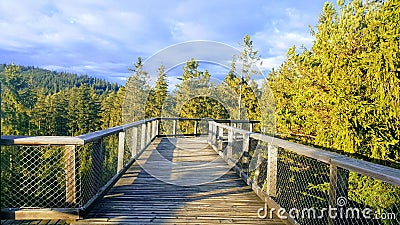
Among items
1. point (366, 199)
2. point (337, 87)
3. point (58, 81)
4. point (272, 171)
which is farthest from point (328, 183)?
point (58, 81)

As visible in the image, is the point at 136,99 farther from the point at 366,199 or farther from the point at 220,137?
the point at 366,199

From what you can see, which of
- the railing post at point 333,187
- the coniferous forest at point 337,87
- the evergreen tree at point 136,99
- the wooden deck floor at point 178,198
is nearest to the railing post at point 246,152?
the wooden deck floor at point 178,198

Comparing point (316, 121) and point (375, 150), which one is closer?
point (375, 150)

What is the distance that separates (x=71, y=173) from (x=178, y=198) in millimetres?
1291

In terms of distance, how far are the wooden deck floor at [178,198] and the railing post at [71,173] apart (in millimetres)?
226

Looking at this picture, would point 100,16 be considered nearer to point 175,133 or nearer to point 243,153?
point 175,133

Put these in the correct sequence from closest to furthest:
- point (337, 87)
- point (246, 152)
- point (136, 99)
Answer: point (246, 152) → point (136, 99) → point (337, 87)

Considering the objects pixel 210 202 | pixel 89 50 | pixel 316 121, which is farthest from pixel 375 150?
pixel 89 50

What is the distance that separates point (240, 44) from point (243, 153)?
11680mm

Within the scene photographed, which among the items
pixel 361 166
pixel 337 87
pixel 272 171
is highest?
pixel 337 87

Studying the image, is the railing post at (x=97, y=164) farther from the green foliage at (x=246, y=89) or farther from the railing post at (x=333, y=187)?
the green foliage at (x=246, y=89)

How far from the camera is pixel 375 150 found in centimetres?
814

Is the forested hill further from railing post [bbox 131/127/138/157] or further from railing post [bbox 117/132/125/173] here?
railing post [bbox 117/132/125/173]

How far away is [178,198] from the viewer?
3619 mm
